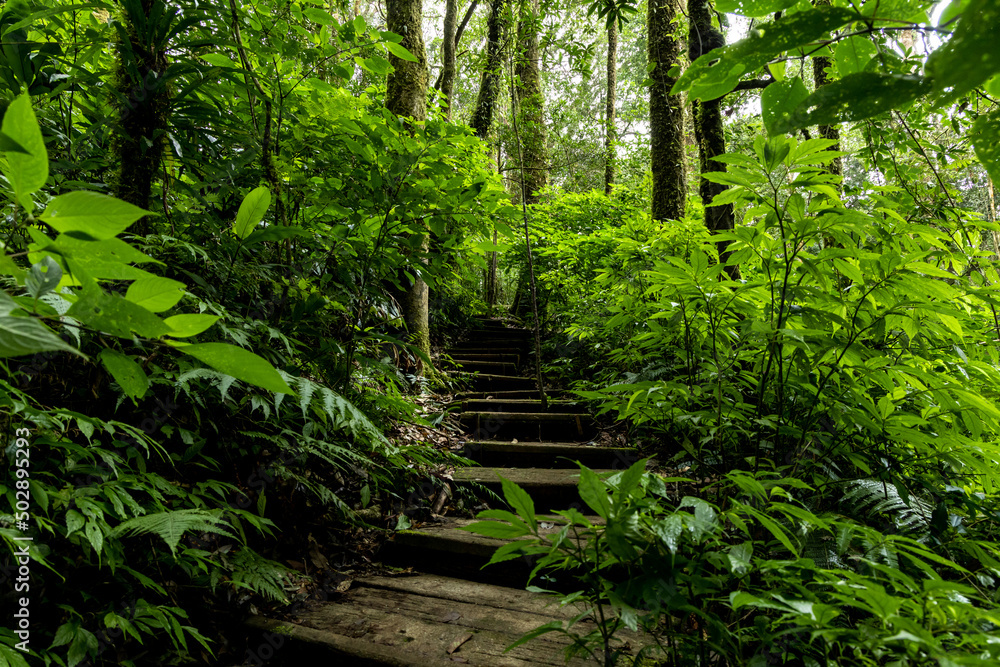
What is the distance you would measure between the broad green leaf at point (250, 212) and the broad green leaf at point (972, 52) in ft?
3.64

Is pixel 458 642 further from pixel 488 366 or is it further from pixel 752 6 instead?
pixel 488 366

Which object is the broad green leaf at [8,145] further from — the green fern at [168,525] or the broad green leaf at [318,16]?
the broad green leaf at [318,16]

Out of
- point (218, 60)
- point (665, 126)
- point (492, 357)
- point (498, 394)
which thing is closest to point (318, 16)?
point (218, 60)

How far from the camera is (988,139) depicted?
1.42ft

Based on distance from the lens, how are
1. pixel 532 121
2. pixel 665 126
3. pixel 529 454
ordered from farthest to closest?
pixel 532 121
pixel 665 126
pixel 529 454

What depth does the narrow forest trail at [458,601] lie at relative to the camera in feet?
5.31

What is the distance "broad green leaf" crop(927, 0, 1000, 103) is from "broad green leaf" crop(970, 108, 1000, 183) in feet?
0.47

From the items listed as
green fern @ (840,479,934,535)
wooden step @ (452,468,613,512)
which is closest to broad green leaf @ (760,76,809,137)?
green fern @ (840,479,934,535)

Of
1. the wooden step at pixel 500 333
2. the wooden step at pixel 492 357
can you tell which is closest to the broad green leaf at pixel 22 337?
the wooden step at pixel 492 357

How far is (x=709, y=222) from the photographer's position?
3.72 m

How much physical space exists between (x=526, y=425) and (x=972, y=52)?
4.02 m

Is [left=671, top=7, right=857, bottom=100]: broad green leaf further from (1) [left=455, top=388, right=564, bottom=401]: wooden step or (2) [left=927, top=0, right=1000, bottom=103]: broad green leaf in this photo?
(1) [left=455, top=388, right=564, bottom=401]: wooden step

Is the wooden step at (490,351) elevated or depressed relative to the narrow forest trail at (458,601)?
elevated

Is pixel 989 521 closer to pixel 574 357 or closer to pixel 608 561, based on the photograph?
pixel 608 561
